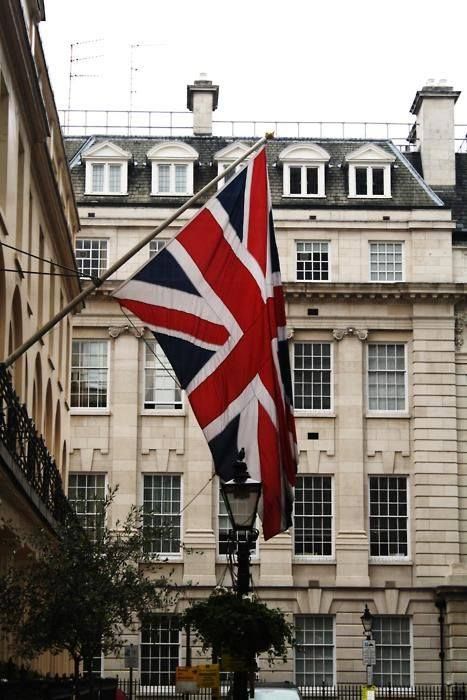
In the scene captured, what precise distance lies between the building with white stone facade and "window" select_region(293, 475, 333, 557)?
0.17 ft

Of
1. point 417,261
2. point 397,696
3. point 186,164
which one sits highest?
point 186,164

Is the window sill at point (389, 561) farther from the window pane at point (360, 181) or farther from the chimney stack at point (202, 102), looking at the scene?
the chimney stack at point (202, 102)

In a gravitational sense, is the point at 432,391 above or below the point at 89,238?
below

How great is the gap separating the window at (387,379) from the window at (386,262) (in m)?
2.61

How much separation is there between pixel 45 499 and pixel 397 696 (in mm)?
29237

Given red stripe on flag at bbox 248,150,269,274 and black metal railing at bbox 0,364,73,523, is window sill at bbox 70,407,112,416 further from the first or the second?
red stripe on flag at bbox 248,150,269,274

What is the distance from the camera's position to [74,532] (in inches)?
1179

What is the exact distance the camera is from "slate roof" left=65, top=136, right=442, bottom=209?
62344 mm

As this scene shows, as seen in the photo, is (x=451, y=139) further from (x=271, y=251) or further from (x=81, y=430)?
(x=271, y=251)

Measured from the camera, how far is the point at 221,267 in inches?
984

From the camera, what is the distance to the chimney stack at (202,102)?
65562 mm

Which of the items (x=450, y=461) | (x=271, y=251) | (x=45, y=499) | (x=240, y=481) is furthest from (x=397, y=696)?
(x=240, y=481)

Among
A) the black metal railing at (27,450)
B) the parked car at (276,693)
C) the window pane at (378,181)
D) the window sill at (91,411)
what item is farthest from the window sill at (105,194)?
the parked car at (276,693)

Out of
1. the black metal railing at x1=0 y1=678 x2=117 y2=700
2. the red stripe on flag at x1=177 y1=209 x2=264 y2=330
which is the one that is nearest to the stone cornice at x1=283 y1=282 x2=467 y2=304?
the black metal railing at x1=0 y1=678 x2=117 y2=700
